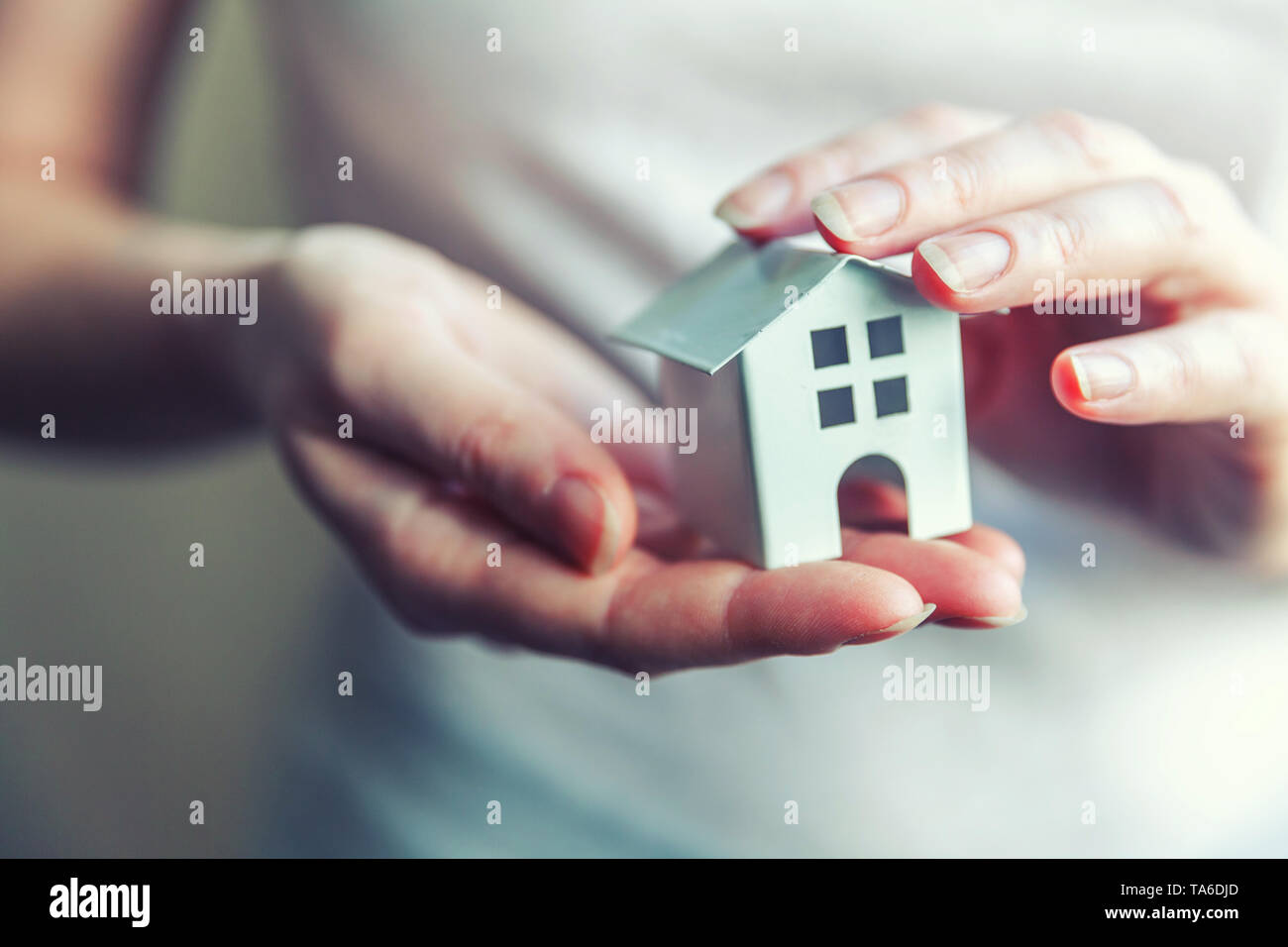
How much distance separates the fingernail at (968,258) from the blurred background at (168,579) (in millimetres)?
1106

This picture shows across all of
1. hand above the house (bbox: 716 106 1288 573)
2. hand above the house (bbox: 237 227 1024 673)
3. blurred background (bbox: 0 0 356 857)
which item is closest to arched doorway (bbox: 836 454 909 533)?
hand above the house (bbox: 237 227 1024 673)

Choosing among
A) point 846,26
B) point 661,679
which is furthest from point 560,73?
point 661,679

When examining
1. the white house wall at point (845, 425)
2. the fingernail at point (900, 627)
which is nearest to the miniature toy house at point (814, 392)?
the white house wall at point (845, 425)

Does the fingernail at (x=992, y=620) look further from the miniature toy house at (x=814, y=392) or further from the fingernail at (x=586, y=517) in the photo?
the fingernail at (x=586, y=517)

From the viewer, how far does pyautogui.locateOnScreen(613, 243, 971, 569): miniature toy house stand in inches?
26.2

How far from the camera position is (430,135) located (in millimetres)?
1062

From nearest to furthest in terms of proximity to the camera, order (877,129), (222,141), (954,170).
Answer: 1. (954,170)
2. (877,129)
3. (222,141)

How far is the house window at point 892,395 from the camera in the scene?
0.70m

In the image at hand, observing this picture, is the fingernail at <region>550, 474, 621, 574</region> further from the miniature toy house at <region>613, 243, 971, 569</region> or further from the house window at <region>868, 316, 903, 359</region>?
the house window at <region>868, 316, 903, 359</region>

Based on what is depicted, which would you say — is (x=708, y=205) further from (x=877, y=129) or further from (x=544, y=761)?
(x=544, y=761)

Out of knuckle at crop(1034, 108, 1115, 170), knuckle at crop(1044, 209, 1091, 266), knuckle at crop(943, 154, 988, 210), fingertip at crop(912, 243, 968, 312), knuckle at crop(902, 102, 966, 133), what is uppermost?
knuckle at crop(902, 102, 966, 133)

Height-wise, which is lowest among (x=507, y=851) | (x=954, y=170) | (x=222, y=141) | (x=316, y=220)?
(x=507, y=851)

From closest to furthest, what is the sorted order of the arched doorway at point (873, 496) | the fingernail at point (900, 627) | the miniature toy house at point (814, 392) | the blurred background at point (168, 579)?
the fingernail at point (900, 627) → the miniature toy house at point (814, 392) → the arched doorway at point (873, 496) → the blurred background at point (168, 579)

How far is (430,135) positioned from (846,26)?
43 centimetres
